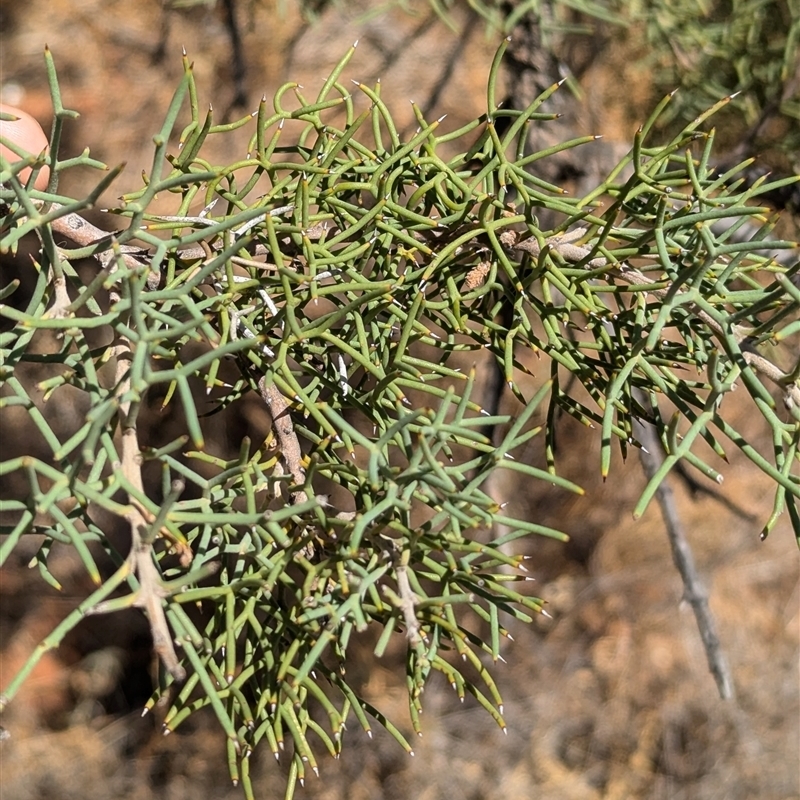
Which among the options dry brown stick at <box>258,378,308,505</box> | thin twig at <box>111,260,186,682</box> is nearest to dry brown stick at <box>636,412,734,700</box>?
dry brown stick at <box>258,378,308,505</box>

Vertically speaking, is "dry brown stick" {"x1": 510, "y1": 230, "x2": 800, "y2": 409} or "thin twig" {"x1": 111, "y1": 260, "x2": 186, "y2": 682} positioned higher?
"dry brown stick" {"x1": 510, "y1": 230, "x2": 800, "y2": 409}

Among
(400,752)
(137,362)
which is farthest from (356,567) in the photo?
(400,752)

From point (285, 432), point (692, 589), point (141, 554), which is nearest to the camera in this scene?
point (141, 554)

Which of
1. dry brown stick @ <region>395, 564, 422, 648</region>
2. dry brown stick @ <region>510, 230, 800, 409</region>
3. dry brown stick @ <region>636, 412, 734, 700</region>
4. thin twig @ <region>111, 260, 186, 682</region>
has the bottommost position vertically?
dry brown stick @ <region>636, 412, 734, 700</region>

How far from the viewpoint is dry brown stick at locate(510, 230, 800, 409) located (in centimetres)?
55

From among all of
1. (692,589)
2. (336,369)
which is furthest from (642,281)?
(692,589)

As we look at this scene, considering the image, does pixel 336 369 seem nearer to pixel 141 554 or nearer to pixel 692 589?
pixel 141 554

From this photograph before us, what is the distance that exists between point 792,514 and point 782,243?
0.22 meters

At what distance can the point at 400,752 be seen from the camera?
7.54 ft

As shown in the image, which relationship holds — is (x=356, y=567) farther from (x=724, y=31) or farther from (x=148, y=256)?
(x=724, y=31)

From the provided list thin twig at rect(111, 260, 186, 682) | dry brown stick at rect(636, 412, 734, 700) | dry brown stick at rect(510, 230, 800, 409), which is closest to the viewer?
thin twig at rect(111, 260, 186, 682)

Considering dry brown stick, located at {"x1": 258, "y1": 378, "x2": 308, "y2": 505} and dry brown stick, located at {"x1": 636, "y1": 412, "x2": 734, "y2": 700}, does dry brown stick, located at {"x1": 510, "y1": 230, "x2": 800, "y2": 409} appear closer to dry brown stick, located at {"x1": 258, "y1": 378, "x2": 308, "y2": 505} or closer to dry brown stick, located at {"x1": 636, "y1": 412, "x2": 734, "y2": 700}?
dry brown stick, located at {"x1": 258, "y1": 378, "x2": 308, "y2": 505}

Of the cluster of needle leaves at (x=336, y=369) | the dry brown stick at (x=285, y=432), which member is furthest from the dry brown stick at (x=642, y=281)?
the dry brown stick at (x=285, y=432)

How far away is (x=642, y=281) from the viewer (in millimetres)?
604
